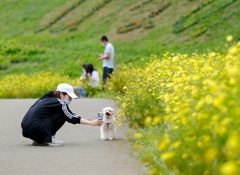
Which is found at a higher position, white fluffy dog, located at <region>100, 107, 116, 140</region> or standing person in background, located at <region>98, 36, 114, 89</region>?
standing person in background, located at <region>98, 36, 114, 89</region>

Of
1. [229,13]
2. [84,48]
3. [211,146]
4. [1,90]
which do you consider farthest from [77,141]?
[84,48]

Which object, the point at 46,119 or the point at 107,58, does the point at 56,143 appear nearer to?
the point at 46,119

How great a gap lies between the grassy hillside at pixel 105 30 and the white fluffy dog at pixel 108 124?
937 inches

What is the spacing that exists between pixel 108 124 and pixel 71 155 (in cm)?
154

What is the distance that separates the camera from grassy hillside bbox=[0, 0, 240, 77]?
1636 inches

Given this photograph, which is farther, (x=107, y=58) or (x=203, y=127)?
(x=107, y=58)

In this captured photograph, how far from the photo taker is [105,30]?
164ft

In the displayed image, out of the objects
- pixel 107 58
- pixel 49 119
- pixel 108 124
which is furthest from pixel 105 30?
pixel 49 119

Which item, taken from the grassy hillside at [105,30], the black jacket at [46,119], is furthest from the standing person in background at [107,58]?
the black jacket at [46,119]

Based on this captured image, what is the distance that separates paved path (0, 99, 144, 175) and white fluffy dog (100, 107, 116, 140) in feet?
0.49

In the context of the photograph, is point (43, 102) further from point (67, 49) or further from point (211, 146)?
point (67, 49)

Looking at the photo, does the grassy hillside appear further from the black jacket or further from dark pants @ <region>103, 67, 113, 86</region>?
the black jacket

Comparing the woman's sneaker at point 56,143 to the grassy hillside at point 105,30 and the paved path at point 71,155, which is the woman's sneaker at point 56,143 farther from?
the grassy hillside at point 105,30

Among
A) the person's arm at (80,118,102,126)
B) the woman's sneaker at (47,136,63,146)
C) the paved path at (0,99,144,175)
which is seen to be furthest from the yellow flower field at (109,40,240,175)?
the woman's sneaker at (47,136,63,146)
